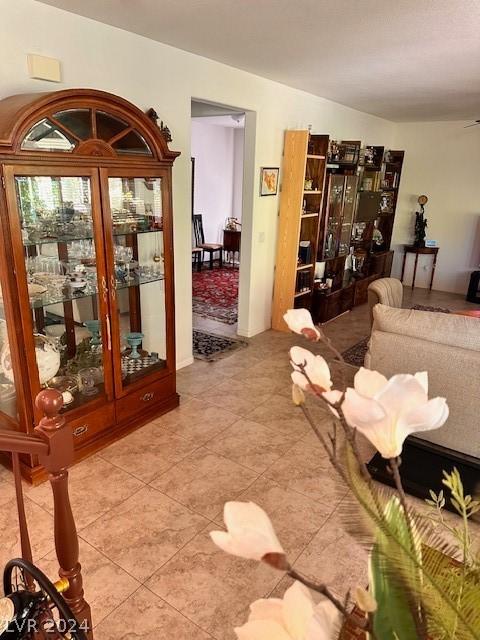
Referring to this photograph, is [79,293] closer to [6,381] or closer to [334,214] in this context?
[6,381]

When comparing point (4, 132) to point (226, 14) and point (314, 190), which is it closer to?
point (226, 14)

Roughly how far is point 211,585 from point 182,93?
10.6ft

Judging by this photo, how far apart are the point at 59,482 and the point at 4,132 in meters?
1.61

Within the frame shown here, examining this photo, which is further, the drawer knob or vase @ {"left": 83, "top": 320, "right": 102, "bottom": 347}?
vase @ {"left": 83, "top": 320, "right": 102, "bottom": 347}

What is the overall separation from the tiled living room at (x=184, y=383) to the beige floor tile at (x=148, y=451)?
0.02 m

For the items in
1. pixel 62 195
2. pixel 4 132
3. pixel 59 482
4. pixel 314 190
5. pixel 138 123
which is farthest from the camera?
pixel 314 190

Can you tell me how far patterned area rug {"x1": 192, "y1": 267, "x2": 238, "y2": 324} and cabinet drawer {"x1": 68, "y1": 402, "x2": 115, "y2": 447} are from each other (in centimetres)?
263

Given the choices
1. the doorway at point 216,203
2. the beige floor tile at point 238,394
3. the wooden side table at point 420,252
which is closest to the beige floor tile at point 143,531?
the beige floor tile at point 238,394

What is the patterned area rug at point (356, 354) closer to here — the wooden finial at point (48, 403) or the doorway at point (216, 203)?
the doorway at point (216, 203)

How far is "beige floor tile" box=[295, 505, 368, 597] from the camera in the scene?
1921 millimetres

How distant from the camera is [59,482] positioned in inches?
51.5

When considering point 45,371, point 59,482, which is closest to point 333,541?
point 59,482

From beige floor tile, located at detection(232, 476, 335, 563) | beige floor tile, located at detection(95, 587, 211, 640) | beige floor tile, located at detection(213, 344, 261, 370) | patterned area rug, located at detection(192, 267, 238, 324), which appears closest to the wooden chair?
patterned area rug, located at detection(192, 267, 238, 324)

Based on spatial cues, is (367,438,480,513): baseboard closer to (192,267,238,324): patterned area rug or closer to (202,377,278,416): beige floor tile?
(202,377,278,416): beige floor tile
